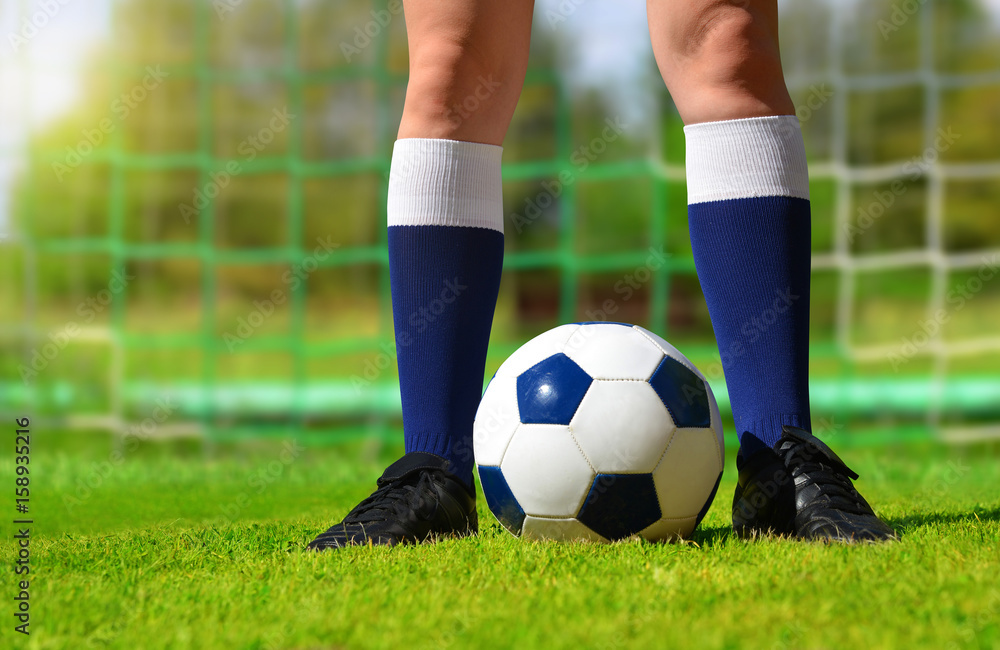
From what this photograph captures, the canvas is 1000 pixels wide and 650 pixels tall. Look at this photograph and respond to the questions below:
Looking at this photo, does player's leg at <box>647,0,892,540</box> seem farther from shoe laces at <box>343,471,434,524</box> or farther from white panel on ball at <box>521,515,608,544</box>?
shoe laces at <box>343,471,434,524</box>

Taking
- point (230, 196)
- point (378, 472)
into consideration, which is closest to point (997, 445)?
point (378, 472)

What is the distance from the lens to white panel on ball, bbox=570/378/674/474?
1379 mm

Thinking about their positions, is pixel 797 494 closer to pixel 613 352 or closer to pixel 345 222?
pixel 613 352

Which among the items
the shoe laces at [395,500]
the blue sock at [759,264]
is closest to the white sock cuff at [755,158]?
the blue sock at [759,264]

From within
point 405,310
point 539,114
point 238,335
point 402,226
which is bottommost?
point 238,335

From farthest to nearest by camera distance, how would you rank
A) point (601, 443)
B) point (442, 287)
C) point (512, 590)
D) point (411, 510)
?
point (442, 287), point (411, 510), point (601, 443), point (512, 590)

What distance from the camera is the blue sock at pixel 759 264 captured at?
1.52 m

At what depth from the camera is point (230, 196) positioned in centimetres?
988

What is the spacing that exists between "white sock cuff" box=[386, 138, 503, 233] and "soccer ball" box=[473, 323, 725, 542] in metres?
0.36

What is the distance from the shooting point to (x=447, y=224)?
1.67 meters

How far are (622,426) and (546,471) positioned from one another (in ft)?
0.48

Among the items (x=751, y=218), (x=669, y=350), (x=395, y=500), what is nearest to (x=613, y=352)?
(x=669, y=350)

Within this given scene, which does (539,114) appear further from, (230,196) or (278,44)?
(230,196)

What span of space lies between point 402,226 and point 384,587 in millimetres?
806
